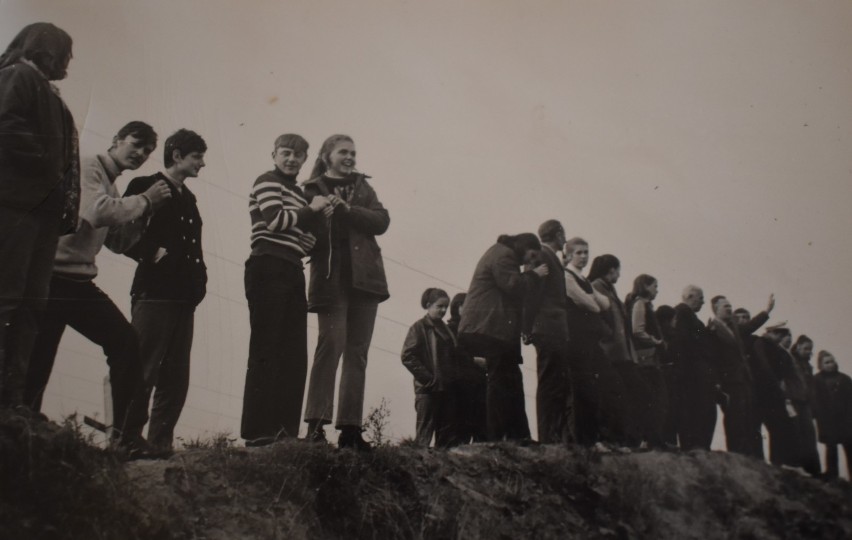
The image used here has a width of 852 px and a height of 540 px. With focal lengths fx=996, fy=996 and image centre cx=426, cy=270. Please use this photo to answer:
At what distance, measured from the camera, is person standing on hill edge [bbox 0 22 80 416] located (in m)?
4.66

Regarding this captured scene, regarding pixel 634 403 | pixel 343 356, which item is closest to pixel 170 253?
pixel 343 356

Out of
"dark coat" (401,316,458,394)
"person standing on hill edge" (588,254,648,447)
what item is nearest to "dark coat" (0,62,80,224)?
"dark coat" (401,316,458,394)

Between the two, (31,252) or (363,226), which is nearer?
(31,252)

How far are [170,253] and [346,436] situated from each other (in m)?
1.38

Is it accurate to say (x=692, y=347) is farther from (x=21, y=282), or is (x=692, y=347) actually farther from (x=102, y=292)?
(x=21, y=282)

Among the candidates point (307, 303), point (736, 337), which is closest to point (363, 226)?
point (307, 303)

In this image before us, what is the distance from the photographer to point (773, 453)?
711 centimetres

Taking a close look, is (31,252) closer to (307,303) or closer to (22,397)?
(22,397)

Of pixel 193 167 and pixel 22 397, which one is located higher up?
pixel 193 167

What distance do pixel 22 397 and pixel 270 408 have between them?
4.13 ft

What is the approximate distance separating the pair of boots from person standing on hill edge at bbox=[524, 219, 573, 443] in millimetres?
1421

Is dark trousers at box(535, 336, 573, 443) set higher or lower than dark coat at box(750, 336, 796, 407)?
lower

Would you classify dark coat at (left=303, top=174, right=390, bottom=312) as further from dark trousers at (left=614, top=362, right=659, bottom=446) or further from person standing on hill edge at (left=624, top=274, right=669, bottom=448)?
person standing on hill edge at (left=624, top=274, right=669, bottom=448)

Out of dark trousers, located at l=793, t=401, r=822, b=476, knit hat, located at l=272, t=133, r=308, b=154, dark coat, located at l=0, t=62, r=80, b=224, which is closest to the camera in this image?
dark coat, located at l=0, t=62, r=80, b=224
